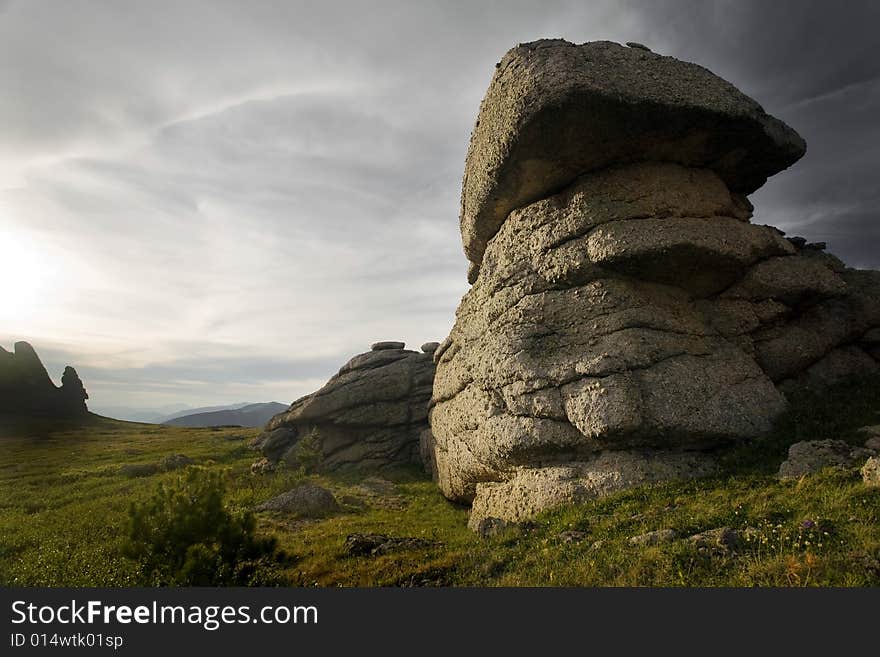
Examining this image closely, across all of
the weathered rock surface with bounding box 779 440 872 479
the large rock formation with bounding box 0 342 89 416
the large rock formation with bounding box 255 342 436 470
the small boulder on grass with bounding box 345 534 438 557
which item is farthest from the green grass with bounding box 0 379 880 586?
the large rock formation with bounding box 0 342 89 416

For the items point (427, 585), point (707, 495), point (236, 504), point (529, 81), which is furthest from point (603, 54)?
point (236, 504)

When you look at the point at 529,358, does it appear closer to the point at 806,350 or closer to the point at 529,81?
the point at 529,81

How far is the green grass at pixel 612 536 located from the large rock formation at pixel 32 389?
477 feet

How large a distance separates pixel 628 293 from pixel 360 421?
32.0m

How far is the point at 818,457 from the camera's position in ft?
48.5

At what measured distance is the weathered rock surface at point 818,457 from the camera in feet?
47.2

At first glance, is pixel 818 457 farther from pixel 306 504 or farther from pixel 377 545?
pixel 306 504

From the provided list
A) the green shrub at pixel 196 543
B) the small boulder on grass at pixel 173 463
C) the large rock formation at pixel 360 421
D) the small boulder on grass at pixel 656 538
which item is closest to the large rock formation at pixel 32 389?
the small boulder on grass at pixel 173 463

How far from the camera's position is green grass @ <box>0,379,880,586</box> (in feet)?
31.5

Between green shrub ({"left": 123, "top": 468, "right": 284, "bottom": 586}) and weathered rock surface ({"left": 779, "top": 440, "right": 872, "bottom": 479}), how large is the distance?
59.0ft

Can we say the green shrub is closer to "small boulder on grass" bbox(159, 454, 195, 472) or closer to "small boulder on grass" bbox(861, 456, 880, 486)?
"small boulder on grass" bbox(861, 456, 880, 486)

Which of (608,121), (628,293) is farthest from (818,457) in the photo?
(608,121)

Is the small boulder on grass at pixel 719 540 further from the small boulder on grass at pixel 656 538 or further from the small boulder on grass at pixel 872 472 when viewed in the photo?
the small boulder on grass at pixel 872 472

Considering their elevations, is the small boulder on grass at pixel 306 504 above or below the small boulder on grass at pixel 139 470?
above
